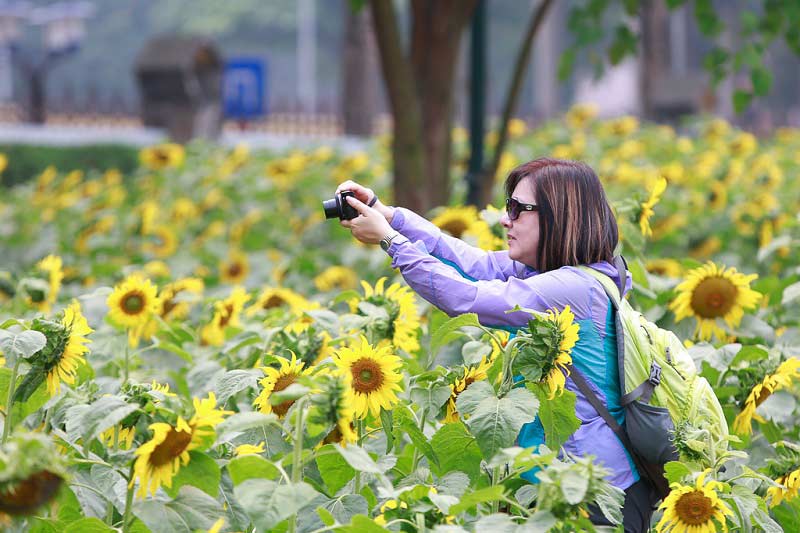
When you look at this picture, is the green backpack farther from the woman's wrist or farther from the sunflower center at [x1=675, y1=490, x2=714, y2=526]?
the woman's wrist

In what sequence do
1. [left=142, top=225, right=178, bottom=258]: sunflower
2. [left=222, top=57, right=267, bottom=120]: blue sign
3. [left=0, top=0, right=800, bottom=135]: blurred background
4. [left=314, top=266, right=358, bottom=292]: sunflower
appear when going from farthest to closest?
[left=222, top=57, right=267, bottom=120]: blue sign → [left=0, top=0, right=800, bottom=135]: blurred background → [left=142, top=225, right=178, bottom=258]: sunflower → [left=314, top=266, right=358, bottom=292]: sunflower

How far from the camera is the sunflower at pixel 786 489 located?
236cm

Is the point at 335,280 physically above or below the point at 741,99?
below

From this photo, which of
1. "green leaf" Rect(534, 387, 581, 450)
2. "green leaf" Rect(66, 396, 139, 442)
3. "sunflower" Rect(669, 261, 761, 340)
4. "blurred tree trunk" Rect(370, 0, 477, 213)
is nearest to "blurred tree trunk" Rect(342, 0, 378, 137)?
"blurred tree trunk" Rect(370, 0, 477, 213)

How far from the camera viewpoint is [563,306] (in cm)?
235

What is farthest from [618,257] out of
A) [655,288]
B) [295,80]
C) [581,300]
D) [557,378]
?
[295,80]

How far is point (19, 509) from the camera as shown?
171cm

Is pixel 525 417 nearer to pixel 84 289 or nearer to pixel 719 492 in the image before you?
pixel 719 492

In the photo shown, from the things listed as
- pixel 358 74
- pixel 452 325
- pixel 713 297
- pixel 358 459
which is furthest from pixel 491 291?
pixel 358 74

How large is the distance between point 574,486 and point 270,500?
41cm

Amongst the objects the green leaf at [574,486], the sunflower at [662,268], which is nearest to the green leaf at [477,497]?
the green leaf at [574,486]

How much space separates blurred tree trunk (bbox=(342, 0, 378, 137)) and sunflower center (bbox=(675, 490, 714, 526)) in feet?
33.9

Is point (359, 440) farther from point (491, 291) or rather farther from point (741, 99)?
point (741, 99)

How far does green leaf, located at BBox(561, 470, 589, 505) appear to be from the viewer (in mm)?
1789
